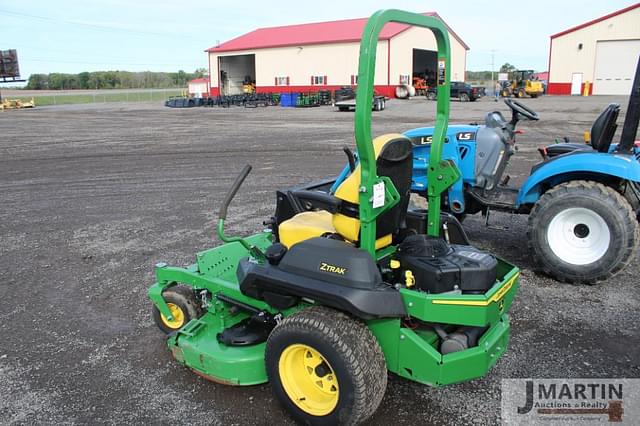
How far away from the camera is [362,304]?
2631 millimetres

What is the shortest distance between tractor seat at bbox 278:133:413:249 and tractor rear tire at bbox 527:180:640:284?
218 centimetres

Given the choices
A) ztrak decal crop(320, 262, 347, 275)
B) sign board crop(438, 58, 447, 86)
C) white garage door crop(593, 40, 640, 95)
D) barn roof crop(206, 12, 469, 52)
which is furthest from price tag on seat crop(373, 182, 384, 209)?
white garage door crop(593, 40, 640, 95)

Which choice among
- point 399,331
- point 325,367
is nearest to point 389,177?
point 399,331

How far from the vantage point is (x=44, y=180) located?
33.7 feet

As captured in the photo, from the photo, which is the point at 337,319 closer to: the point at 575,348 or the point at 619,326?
the point at 575,348

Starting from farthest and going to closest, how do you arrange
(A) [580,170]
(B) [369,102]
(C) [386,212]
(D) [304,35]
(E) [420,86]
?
(D) [304,35] < (E) [420,86] < (A) [580,170] < (C) [386,212] < (B) [369,102]

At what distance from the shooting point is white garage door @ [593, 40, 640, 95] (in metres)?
40.0

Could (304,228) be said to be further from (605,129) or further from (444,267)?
(605,129)

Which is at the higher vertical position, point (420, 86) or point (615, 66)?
point (615, 66)

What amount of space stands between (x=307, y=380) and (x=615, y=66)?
45609 millimetres

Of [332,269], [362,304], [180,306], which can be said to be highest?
[332,269]

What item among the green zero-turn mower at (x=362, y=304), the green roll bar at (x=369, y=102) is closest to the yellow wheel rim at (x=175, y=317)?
the green zero-turn mower at (x=362, y=304)

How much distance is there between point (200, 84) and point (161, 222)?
4167cm

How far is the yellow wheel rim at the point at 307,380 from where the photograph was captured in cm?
285
